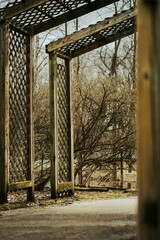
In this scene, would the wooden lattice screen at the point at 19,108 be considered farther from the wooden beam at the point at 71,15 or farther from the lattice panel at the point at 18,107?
the wooden beam at the point at 71,15

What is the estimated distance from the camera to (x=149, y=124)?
1.09 meters

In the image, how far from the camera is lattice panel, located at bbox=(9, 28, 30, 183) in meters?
6.24

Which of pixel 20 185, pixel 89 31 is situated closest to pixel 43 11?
pixel 89 31

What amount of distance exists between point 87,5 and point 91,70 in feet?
24.5

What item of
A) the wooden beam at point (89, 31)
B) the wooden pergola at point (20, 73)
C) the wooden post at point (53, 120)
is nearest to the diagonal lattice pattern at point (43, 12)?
the wooden pergola at point (20, 73)

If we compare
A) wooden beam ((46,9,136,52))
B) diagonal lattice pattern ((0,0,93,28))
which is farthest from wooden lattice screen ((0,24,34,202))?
wooden beam ((46,9,136,52))

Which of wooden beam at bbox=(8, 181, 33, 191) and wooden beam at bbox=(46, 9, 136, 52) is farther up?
wooden beam at bbox=(46, 9, 136, 52)

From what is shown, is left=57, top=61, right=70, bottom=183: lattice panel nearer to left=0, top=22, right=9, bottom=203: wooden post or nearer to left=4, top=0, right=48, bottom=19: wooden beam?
left=0, top=22, right=9, bottom=203: wooden post

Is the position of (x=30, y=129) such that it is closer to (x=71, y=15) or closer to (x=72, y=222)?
(x=71, y=15)

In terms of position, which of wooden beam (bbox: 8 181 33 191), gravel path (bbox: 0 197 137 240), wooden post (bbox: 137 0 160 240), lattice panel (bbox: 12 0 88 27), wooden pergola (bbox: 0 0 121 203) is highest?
lattice panel (bbox: 12 0 88 27)

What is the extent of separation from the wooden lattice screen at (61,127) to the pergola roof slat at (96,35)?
24 centimetres

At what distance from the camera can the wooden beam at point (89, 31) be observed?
265 inches

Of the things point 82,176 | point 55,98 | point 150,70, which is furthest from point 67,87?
point 150,70

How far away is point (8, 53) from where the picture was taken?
233 inches
